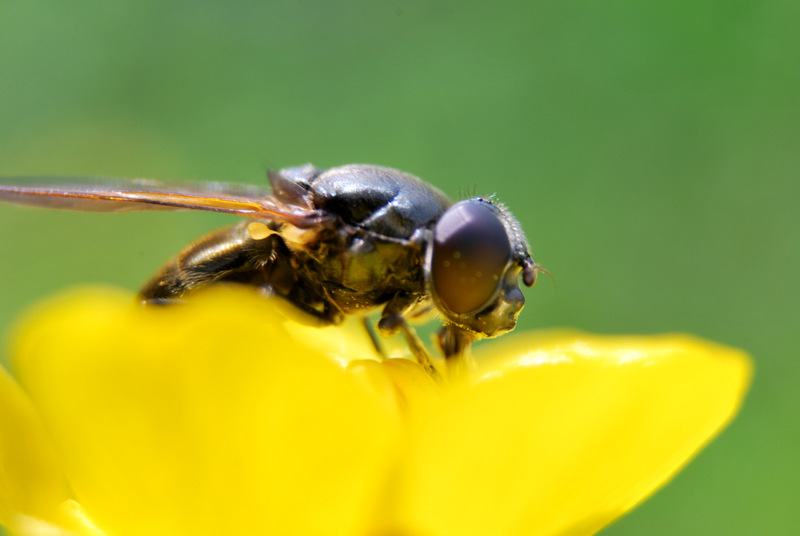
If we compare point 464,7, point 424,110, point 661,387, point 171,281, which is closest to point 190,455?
point 661,387

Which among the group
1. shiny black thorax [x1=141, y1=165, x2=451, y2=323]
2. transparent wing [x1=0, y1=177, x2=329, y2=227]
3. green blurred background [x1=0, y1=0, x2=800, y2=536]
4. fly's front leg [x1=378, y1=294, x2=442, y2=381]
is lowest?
green blurred background [x1=0, y1=0, x2=800, y2=536]

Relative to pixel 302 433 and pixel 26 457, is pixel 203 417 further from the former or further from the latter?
pixel 26 457

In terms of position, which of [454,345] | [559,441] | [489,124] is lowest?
[489,124]

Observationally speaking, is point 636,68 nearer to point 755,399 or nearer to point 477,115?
point 477,115

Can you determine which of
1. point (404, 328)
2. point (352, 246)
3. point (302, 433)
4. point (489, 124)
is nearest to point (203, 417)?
point (302, 433)

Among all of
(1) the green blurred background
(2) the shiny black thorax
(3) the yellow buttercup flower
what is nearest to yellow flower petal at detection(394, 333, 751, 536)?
(3) the yellow buttercup flower

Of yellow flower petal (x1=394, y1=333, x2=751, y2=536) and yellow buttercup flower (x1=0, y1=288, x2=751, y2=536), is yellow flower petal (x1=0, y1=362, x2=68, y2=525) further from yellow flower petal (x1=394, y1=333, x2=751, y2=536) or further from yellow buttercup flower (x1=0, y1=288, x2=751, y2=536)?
yellow flower petal (x1=394, y1=333, x2=751, y2=536)

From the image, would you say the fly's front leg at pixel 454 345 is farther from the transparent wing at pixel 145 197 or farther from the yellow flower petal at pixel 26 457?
the yellow flower petal at pixel 26 457
